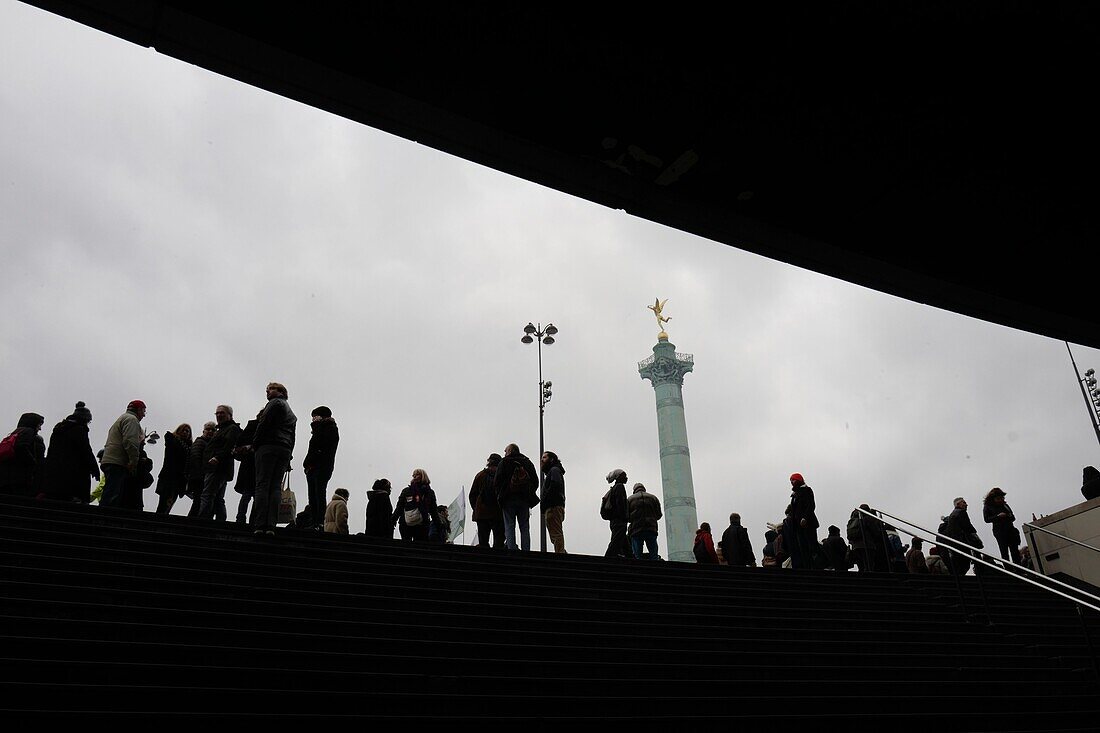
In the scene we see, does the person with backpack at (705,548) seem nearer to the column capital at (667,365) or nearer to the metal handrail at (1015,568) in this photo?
the metal handrail at (1015,568)

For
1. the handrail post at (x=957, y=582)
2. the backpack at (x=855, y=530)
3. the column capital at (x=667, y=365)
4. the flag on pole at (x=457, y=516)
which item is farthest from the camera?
the column capital at (x=667, y=365)

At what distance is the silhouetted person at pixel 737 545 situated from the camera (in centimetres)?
1196

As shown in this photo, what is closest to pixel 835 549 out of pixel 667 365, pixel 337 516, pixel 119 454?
pixel 337 516

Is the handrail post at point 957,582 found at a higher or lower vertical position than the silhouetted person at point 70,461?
lower

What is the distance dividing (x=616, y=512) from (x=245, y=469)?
15.0 feet

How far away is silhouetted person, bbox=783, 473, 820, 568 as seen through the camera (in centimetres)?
1098

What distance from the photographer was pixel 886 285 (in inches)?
249

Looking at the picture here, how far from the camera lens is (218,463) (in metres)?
9.02

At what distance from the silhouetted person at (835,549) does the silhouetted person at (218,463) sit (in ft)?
27.9

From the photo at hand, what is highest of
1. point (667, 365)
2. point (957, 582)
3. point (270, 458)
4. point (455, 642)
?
point (667, 365)

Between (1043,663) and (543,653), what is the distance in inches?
183

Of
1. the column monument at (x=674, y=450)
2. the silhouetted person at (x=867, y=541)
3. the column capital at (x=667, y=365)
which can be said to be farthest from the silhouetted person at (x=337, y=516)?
the column capital at (x=667, y=365)

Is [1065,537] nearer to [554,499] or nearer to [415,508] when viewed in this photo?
[554,499]

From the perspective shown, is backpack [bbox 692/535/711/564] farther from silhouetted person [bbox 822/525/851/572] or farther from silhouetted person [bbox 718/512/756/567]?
silhouetted person [bbox 822/525/851/572]
